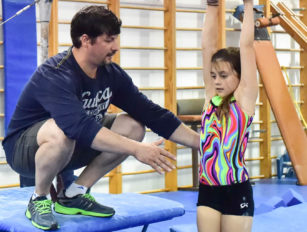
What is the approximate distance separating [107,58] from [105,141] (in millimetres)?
464

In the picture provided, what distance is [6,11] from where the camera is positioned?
449 cm

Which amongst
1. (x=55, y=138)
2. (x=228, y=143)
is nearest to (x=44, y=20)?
(x=55, y=138)

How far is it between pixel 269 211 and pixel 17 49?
249 cm

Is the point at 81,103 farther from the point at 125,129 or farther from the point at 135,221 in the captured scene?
the point at 135,221

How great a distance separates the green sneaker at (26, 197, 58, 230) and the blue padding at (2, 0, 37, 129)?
2045 mm

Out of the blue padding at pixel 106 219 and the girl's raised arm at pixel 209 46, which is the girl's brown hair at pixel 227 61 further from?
the blue padding at pixel 106 219

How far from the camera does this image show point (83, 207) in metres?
2.69

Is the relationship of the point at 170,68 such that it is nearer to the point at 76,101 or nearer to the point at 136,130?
the point at 136,130

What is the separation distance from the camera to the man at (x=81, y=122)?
93.4 inches

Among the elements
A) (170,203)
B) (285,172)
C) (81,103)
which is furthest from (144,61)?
(81,103)

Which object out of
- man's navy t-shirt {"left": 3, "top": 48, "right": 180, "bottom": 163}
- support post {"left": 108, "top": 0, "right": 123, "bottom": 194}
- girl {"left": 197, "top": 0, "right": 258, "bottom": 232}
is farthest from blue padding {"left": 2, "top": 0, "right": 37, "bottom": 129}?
girl {"left": 197, "top": 0, "right": 258, "bottom": 232}

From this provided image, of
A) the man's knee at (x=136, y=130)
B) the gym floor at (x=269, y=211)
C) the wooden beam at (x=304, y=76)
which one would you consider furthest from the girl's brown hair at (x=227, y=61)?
the wooden beam at (x=304, y=76)

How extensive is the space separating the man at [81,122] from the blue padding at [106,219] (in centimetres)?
6

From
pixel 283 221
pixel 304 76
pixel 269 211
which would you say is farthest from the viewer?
pixel 304 76
